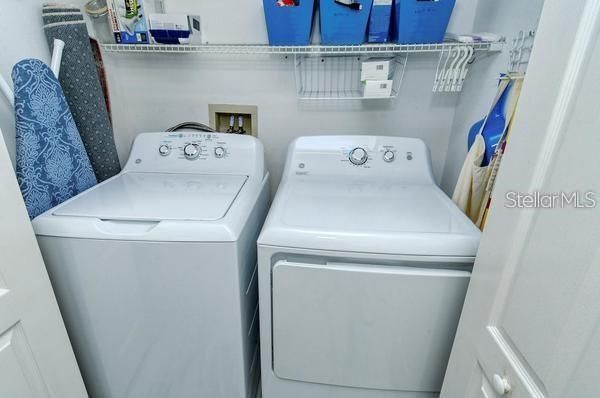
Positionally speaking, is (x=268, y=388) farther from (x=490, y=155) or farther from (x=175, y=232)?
(x=490, y=155)

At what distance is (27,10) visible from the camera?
126 centimetres

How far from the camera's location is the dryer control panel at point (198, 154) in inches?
58.5

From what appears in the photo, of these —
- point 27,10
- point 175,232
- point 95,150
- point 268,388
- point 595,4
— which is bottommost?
point 268,388

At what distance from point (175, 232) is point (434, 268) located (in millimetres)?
827

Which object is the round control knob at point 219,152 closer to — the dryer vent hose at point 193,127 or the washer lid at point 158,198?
the washer lid at point 158,198

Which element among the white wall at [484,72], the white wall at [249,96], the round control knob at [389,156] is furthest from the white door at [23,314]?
the white wall at [484,72]

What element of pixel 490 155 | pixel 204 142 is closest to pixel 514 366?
pixel 490 155

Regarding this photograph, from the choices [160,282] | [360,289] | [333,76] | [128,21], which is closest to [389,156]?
[333,76]

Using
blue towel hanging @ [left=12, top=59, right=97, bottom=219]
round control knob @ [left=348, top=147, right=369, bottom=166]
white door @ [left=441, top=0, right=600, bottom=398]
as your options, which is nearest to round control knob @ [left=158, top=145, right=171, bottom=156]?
blue towel hanging @ [left=12, top=59, right=97, bottom=219]

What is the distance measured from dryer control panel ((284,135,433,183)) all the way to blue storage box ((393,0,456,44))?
447mm

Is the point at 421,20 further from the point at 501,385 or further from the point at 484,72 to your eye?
the point at 501,385

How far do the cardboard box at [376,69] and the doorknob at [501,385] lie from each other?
128cm

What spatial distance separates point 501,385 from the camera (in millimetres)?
667
